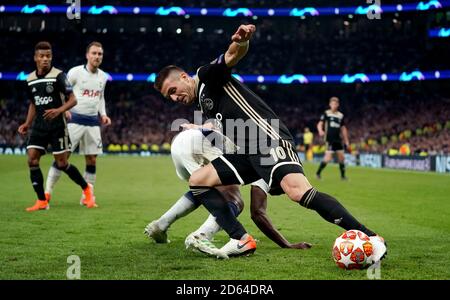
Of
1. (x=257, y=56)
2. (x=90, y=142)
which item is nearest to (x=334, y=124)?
(x=90, y=142)

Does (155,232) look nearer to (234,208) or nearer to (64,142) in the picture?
(234,208)

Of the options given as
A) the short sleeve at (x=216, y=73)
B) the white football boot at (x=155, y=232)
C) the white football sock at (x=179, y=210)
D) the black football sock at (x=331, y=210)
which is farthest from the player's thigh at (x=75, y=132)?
the black football sock at (x=331, y=210)

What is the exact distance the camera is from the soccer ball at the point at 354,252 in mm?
4941

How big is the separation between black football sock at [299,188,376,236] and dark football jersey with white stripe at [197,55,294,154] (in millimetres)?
552

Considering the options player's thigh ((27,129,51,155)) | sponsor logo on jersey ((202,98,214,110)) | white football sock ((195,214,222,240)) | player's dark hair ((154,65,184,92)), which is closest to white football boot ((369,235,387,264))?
white football sock ((195,214,222,240))

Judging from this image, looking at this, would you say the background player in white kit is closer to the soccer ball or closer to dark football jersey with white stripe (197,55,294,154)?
dark football jersey with white stripe (197,55,294,154)

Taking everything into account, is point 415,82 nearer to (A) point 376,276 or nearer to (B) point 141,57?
(B) point 141,57

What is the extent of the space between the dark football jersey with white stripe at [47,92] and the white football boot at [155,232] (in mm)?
3847

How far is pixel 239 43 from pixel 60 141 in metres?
5.36

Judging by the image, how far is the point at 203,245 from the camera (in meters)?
5.61

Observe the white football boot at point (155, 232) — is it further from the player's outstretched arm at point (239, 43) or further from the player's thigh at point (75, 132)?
the player's thigh at point (75, 132)

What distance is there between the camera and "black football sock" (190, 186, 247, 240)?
5566mm

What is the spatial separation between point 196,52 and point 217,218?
150 feet

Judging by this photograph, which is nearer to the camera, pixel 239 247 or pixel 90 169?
pixel 239 247
